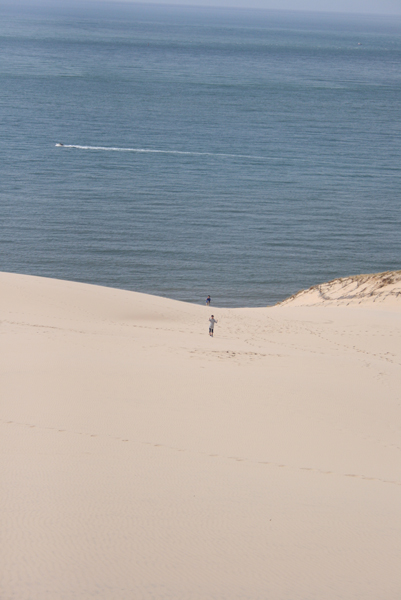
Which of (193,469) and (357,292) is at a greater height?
(357,292)

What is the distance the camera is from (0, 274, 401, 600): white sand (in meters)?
7.14

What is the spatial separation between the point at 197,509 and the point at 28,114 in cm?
7438

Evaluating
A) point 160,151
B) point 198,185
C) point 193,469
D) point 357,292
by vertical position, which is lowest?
point 193,469

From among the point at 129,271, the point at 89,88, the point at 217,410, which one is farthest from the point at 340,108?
the point at 217,410

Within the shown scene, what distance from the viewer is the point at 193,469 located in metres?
9.64

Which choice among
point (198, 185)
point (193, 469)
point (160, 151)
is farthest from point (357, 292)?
point (160, 151)

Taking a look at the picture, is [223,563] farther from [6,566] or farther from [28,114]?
[28,114]

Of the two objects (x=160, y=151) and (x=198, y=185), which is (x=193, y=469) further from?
(x=160, y=151)

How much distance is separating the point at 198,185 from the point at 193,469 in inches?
1668

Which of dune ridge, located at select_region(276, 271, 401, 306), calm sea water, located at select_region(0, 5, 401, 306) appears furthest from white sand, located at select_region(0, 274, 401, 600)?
calm sea water, located at select_region(0, 5, 401, 306)

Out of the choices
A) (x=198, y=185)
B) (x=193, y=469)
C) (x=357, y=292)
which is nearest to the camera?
(x=193, y=469)

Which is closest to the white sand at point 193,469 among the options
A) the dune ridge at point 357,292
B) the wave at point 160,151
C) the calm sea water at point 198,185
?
the dune ridge at point 357,292

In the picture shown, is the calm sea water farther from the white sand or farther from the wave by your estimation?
the white sand

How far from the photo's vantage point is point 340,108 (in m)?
88.7
